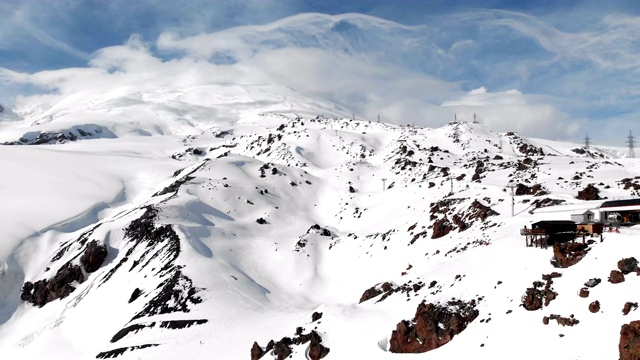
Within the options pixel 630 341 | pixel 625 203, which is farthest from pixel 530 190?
pixel 630 341

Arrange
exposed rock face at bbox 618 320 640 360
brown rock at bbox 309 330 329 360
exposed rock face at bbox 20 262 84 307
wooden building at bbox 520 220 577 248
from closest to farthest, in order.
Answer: exposed rock face at bbox 618 320 640 360 < wooden building at bbox 520 220 577 248 < brown rock at bbox 309 330 329 360 < exposed rock face at bbox 20 262 84 307

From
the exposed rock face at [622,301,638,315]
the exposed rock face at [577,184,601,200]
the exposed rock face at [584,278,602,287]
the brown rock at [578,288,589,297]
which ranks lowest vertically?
the exposed rock face at [622,301,638,315]

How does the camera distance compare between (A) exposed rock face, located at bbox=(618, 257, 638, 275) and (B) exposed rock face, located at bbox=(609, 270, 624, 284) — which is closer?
(B) exposed rock face, located at bbox=(609, 270, 624, 284)

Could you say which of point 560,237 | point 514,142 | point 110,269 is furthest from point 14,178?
point 514,142

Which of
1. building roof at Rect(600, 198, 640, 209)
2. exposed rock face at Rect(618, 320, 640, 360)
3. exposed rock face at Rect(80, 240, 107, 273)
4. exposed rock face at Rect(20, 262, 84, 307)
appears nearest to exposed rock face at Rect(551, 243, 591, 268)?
exposed rock face at Rect(618, 320, 640, 360)

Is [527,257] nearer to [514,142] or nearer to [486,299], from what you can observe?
[486,299]

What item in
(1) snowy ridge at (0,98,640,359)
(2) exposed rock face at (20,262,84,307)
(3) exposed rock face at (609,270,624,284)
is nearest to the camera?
(3) exposed rock face at (609,270,624,284)

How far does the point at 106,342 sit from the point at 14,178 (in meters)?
80.9

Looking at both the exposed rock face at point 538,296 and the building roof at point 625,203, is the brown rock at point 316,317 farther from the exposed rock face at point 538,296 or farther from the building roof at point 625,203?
the building roof at point 625,203

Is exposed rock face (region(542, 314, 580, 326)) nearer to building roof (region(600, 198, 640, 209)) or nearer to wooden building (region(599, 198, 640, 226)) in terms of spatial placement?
wooden building (region(599, 198, 640, 226))

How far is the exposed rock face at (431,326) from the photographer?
3112 centimetres

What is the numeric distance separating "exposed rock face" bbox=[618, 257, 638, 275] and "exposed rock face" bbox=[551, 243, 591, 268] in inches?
131

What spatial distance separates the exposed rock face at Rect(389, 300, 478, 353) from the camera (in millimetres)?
31125

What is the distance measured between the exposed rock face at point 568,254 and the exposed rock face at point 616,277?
326cm
